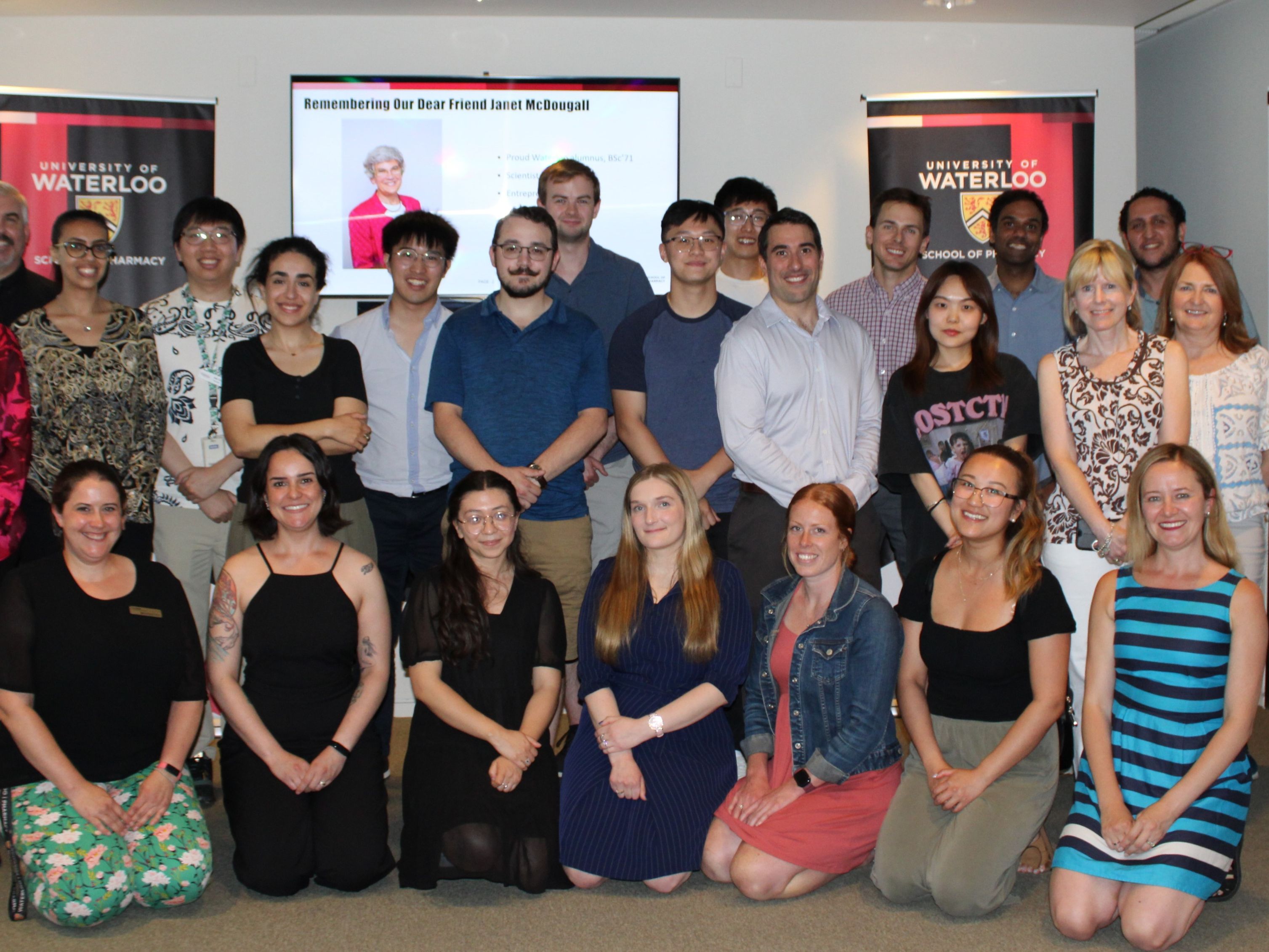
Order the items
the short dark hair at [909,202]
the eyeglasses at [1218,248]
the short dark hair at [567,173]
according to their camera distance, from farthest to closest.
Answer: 1. the eyeglasses at [1218,248]
2. the short dark hair at [909,202]
3. the short dark hair at [567,173]

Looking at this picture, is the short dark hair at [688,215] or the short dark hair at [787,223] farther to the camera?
the short dark hair at [688,215]

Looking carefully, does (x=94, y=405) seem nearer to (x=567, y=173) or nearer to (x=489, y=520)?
(x=489, y=520)

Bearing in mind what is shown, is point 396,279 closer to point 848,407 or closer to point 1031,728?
point 848,407

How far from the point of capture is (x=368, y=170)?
6.03 meters

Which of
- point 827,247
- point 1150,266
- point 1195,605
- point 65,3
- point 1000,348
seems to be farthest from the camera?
point 827,247

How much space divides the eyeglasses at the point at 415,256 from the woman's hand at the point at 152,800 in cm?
193

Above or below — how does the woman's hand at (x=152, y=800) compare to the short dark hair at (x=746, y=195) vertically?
below

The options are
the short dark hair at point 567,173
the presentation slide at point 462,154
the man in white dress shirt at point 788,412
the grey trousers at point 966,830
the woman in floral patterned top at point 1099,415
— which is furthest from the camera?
the presentation slide at point 462,154

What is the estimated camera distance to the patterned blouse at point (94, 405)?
351 cm

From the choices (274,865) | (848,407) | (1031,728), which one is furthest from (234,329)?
(1031,728)

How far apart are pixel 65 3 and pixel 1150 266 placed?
550 cm

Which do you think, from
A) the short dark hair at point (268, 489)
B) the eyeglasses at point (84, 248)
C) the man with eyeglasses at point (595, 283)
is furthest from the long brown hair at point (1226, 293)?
the eyeglasses at point (84, 248)

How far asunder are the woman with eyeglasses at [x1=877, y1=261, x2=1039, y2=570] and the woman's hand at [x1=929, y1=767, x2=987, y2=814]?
31.9 inches

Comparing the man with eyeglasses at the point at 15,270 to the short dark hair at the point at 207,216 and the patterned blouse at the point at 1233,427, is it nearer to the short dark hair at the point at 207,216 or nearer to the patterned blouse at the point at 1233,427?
the short dark hair at the point at 207,216
